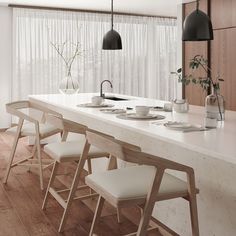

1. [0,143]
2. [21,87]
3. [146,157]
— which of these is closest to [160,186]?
[146,157]

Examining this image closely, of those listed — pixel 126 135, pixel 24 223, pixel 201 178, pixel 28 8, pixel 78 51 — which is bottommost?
pixel 24 223

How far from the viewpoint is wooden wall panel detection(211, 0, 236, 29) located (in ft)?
18.9

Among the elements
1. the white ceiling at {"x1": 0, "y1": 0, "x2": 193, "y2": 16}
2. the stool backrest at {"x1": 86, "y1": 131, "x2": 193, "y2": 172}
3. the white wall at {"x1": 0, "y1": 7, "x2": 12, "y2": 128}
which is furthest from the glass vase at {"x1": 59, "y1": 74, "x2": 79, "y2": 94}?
the stool backrest at {"x1": 86, "y1": 131, "x2": 193, "y2": 172}

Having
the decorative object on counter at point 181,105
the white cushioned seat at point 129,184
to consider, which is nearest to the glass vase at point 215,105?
the decorative object on counter at point 181,105

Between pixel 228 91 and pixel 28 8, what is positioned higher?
pixel 28 8

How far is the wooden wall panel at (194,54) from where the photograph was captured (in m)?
6.32

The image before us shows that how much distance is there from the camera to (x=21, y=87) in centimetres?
756

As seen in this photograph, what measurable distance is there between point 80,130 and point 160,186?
102 cm

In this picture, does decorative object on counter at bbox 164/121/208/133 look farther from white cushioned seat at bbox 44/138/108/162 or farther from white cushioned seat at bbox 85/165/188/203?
white cushioned seat at bbox 44/138/108/162

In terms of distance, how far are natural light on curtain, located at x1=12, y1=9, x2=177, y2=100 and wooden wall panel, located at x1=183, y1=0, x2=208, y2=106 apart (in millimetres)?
1979

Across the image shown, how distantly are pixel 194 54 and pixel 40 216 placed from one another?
4.18m

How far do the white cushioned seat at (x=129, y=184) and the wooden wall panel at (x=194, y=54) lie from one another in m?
4.22

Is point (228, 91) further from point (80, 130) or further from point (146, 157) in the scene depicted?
point (146, 157)

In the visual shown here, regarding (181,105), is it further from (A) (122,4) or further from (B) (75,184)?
(A) (122,4)
